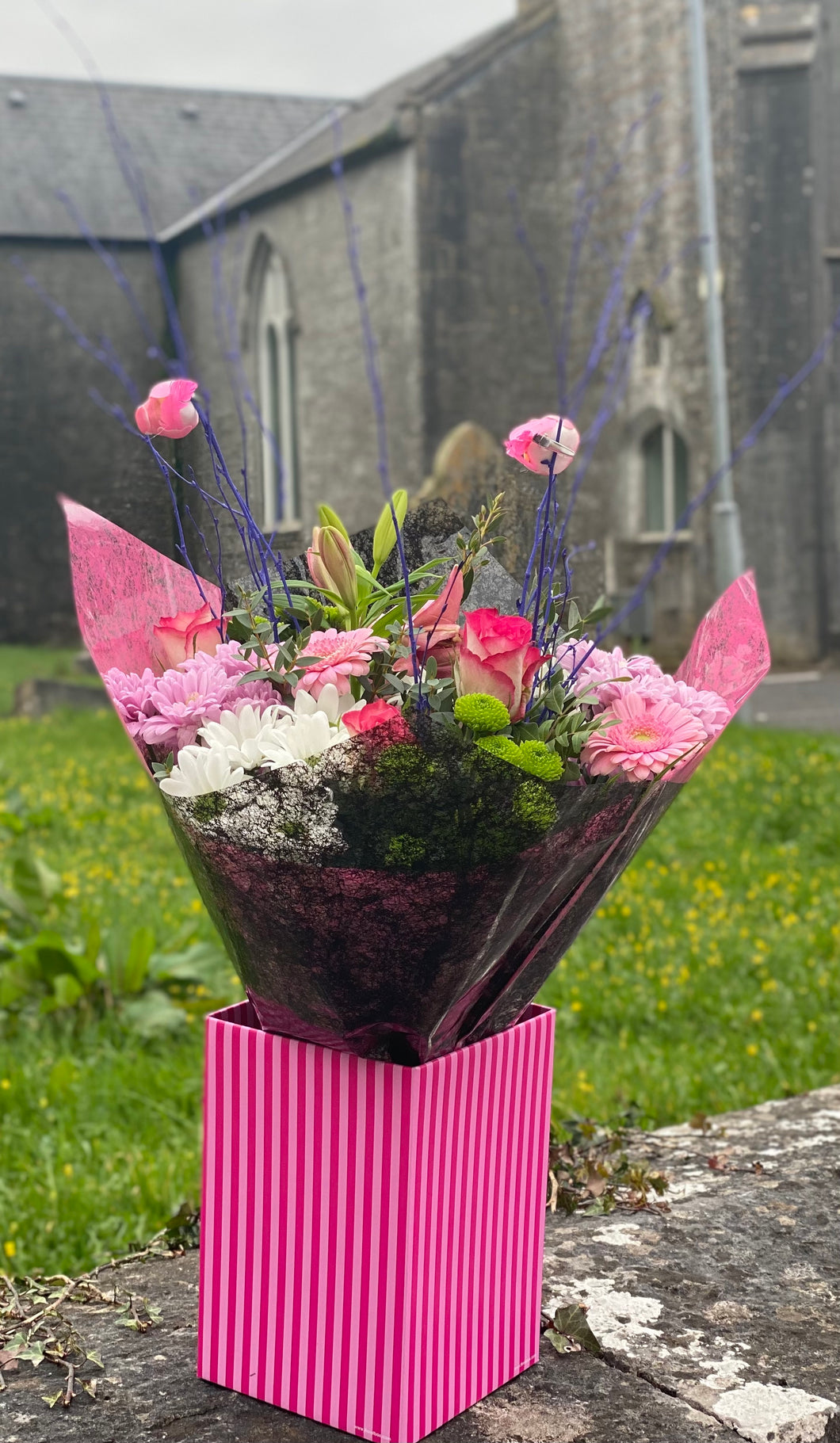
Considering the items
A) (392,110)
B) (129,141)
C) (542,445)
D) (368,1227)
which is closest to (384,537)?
(542,445)

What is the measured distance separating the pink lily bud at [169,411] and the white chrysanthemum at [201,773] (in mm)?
388

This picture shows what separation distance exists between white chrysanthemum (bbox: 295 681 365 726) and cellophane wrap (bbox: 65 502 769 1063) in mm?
88

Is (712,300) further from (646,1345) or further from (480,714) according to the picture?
(480,714)

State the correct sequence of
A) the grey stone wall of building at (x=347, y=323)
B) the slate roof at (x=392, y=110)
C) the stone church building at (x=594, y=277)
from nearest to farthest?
the stone church building at (x=594, y=277), the slate roof at (x=392, y=110), the grey stone wall of building at (x=347, y=323)

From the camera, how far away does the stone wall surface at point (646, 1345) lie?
153 centimetres

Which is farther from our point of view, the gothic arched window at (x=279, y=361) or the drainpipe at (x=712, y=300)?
the gothic arched window at (x=279, y=361)

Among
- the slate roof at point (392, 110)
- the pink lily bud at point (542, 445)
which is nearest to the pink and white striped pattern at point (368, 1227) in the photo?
the pink lily bud at point (542, 445)

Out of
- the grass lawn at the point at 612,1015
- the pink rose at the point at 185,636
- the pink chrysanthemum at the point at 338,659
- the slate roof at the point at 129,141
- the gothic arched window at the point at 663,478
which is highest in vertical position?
the slate roof at the point at 129,141

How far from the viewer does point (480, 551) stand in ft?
4.94

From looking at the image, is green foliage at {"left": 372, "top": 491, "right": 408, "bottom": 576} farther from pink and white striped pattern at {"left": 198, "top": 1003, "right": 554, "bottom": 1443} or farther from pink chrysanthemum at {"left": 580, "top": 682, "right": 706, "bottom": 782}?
pink and white striped pattern at {"left": 198, "top": 1003, "right": 554, "bottom": 1443}

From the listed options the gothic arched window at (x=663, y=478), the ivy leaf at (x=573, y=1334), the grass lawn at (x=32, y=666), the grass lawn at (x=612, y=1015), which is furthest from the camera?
the gothic arched window at (x=663, y=478)

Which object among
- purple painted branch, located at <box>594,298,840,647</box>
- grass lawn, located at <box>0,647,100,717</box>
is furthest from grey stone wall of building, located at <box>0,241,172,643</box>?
purple painted branch, located at <box>594,298,840,647</box>

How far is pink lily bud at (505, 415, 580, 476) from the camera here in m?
1.46

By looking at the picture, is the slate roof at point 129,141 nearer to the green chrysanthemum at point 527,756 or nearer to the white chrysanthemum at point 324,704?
the white chrysanthemum at point 324,704
